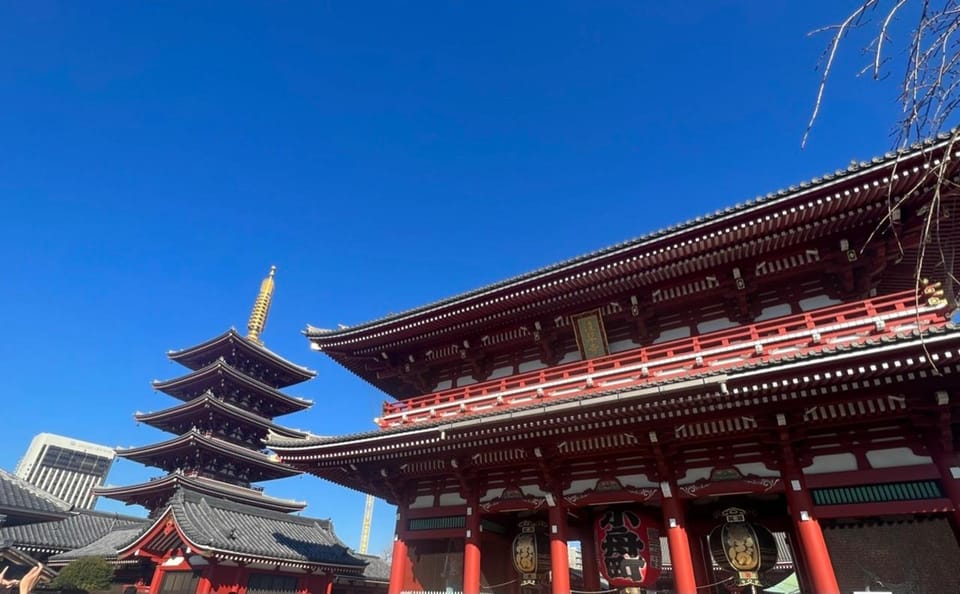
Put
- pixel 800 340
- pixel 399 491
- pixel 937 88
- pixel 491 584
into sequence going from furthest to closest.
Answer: pixel 399 491 → pixel 491 584 → pixel 800 340 → pixel 937 88

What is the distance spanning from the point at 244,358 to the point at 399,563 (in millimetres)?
23943

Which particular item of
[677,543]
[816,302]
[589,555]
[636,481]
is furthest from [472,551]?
[816,302]

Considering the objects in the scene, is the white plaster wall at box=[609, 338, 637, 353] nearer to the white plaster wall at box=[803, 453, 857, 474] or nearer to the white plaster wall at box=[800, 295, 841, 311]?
the white plaster wall at box=[800, 295, 841, 311]

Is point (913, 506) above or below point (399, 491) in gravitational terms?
below

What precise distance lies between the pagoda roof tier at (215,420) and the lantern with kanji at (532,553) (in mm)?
20153

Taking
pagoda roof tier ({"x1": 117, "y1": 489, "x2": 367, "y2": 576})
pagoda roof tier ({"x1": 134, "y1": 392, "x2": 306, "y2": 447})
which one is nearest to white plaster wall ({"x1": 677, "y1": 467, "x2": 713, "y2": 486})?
pagoda roof tier ({"x1": 117, "y1": 489, "x2": 367, "y2": 576})

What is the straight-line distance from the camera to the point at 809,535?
8.81 m

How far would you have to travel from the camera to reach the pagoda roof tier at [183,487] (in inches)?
1028

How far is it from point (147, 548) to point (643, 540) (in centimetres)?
1755

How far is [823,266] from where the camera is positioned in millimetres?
10773

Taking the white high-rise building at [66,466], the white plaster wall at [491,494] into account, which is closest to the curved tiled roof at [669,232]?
the white plaster wall at [491,494]

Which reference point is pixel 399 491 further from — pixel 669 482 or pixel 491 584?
pixel 669 482

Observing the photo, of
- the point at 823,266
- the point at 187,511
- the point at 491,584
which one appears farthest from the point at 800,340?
the point at 187,511

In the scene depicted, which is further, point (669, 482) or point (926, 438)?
point (669, 482)
